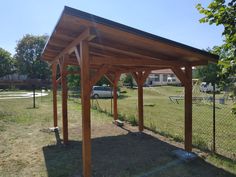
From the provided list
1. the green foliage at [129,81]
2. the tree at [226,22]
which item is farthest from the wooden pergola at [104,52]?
the green foliage at [129,81]

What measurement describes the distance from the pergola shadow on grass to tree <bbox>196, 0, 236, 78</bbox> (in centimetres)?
255

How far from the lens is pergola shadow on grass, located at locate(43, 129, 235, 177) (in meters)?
4.54

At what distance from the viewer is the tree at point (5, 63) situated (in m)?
48.5

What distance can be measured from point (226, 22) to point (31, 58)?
177 feet

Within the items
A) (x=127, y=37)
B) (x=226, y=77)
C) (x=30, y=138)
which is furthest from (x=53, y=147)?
(x=226, y=77)

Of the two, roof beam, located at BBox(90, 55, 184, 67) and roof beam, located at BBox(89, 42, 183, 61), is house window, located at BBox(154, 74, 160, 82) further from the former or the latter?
roof beam, located at BBox(90, 55, 184, 67)

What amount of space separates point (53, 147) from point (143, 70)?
3682mm

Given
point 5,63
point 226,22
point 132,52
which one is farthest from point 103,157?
point 5,63

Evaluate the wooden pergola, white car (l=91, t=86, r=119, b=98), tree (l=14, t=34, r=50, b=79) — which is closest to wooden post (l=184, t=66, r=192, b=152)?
the wooden pergola

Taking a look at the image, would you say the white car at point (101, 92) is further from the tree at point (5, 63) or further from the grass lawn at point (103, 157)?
the tree at point (5, 63)

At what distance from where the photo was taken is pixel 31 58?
5203 cm

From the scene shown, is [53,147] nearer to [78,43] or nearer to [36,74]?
[78,43]

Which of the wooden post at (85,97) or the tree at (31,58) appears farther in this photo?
the tree at (31,58)

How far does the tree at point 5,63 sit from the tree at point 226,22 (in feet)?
171
